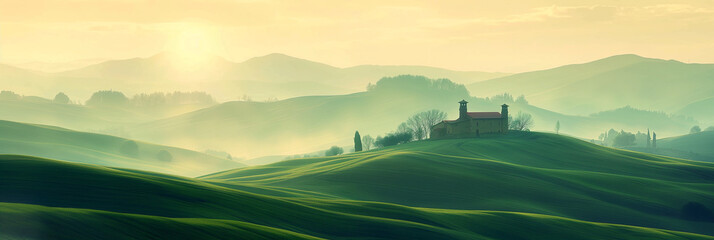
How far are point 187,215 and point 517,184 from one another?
52273 mm

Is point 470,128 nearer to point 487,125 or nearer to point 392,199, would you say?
point 487,125

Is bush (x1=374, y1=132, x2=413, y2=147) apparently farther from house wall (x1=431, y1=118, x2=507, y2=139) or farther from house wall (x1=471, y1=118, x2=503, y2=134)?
house wall (x1=471, y1=118, x2=503, y2=134)

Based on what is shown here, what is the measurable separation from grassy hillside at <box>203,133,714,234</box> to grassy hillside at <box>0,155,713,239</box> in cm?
1694

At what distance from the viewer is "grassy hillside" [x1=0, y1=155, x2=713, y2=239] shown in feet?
116

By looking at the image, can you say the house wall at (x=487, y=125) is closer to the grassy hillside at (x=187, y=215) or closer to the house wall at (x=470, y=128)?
the house wall at (x=470, y=128)

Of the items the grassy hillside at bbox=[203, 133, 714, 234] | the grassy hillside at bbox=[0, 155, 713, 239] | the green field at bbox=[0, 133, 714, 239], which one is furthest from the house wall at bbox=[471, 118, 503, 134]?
the grassy hillside at bbox=[0, 155, 713, 239]

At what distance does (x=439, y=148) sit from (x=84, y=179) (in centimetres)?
7773

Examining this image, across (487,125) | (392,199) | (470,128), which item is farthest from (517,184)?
(487,125)

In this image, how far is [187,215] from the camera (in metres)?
43.2

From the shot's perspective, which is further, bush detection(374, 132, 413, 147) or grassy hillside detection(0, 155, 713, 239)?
bush detection(374, 132, 413, 147)

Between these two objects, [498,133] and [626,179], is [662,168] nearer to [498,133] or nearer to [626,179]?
[626,179]

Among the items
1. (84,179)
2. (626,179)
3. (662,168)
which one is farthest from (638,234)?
(662,168)

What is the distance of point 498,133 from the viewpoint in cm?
13475

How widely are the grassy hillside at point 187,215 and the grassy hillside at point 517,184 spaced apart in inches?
667
